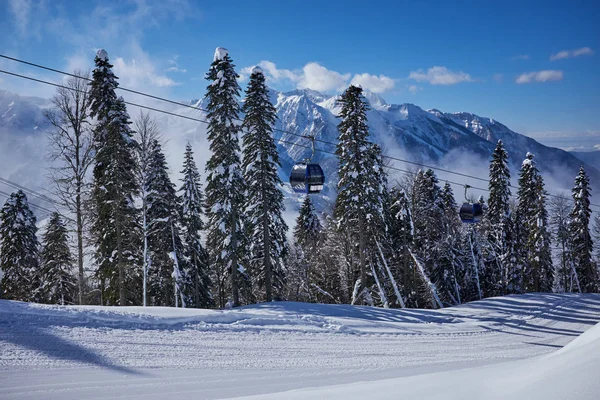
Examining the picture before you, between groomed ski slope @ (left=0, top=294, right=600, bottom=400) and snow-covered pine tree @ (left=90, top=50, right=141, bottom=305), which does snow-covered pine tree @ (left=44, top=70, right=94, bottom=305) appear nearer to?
snow-covered pine tree @ (left=90, top=50, right=141, bottom=305)

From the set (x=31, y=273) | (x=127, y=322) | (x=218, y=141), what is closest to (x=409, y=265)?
(x=218, y=141)

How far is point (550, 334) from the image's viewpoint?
53.9 feet

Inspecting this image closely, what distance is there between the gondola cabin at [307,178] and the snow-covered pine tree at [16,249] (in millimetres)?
29676

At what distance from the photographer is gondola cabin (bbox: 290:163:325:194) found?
18.2 metres

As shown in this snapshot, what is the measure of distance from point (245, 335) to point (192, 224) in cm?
2105

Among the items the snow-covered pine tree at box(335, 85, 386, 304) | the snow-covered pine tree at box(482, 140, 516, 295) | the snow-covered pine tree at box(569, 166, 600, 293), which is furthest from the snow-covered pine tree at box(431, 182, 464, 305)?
the snow-covered pine tree at box(569, 166, 600, 293)

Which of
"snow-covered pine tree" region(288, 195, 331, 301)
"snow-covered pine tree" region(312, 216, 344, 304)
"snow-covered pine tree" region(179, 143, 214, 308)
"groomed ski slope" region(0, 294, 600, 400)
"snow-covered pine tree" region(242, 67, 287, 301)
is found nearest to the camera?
"groomed ski slope" region(0, 294, 600, 400)

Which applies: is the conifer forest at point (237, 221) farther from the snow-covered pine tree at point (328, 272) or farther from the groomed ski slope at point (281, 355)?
the groomed ski slope at point (281, 355)

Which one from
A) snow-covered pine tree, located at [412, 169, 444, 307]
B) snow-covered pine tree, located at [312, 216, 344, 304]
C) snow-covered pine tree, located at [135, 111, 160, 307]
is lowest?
snow-covered pine tree, located at [312, 216, 344, 304]

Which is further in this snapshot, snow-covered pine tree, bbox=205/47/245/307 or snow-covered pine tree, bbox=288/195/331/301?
snow-covered pine tree, bbox=288/195/331/301

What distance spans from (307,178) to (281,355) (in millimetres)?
9286

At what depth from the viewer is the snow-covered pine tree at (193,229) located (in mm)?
31236

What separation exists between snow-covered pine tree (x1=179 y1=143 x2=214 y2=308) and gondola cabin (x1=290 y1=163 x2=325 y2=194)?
578 inches

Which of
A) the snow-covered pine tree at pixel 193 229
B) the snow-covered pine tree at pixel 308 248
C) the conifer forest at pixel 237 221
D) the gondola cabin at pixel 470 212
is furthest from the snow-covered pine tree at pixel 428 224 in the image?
the snow-covered pine tree at pixel 193 229
